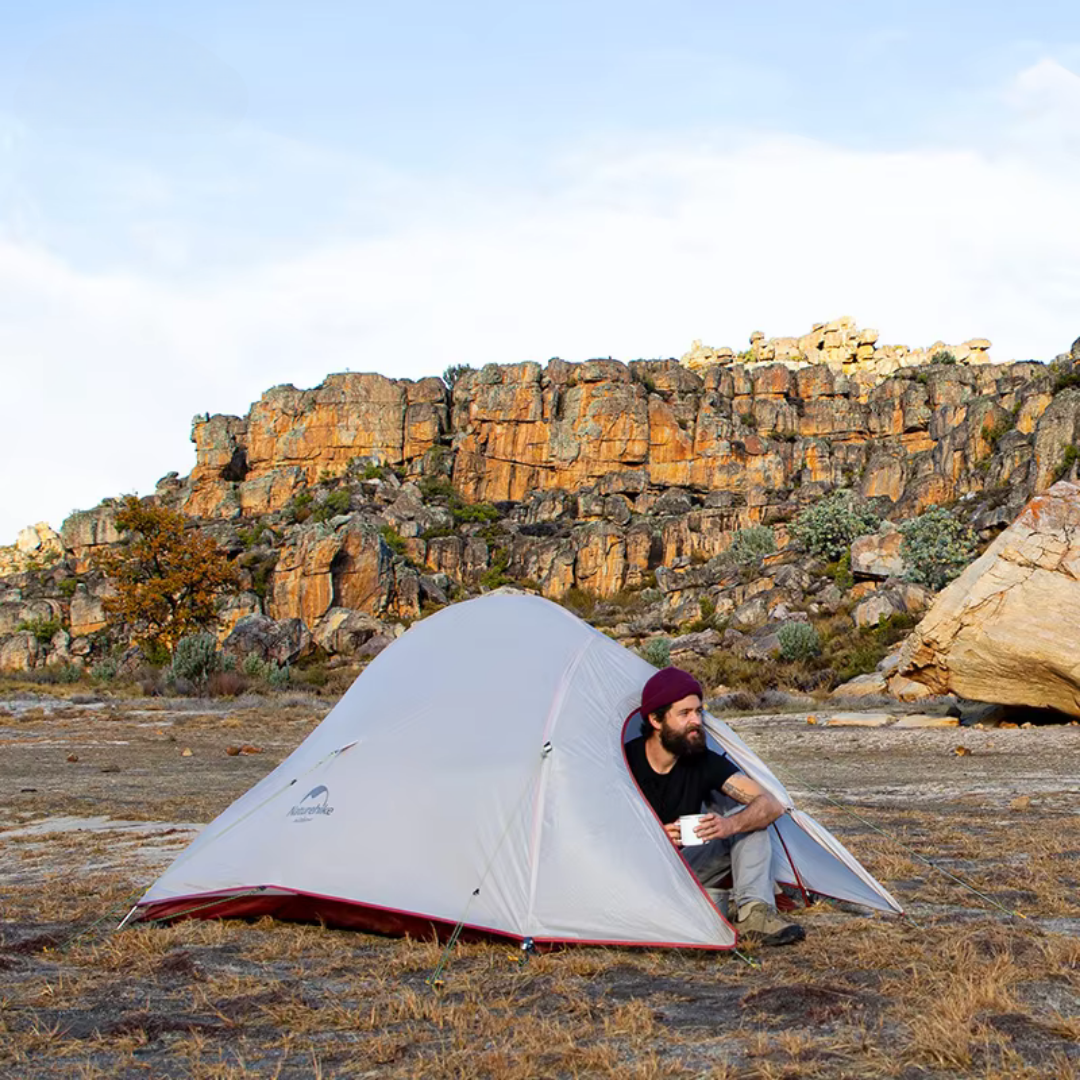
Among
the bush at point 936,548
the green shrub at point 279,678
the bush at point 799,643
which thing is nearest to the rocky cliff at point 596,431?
the bush at point 936,548

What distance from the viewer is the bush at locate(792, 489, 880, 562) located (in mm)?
44250

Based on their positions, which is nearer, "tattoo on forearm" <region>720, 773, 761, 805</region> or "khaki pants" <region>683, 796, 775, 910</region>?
"khaki pants" <region>683, 796, 775, 910</region>

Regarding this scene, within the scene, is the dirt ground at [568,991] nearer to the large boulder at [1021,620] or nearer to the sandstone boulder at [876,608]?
the large boulder at [1021,620]

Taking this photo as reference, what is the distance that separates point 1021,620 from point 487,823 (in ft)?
38.9

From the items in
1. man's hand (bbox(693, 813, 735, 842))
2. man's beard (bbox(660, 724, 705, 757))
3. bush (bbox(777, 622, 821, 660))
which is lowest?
bush (bbox(777, 622, 821, 660))

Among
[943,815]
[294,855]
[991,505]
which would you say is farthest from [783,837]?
[991,505]

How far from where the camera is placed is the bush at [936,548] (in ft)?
111

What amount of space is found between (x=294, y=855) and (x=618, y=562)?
2351 inches

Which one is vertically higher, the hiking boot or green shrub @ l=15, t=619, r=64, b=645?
the hiking boot

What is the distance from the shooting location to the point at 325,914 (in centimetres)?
568

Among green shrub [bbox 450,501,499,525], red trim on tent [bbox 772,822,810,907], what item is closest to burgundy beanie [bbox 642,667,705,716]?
red trim on tent [bbox 772,822,810,907]

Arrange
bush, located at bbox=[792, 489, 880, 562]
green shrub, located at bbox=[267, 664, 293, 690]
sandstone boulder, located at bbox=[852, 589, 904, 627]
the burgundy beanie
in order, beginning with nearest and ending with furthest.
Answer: the burgundy beanie → sandstone boulder, located at bbox=[852, 589, 904, 627] → green shrub, located at bbox=[267, 664, 293, 690] → bush, located at bbox=[792, 489, 880, 562]

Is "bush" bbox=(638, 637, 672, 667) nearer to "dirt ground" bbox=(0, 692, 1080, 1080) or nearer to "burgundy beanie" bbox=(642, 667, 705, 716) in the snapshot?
"dirt ground" bbox=(0, 692, 1080, 1080)

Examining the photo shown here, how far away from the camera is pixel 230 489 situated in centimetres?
8025
